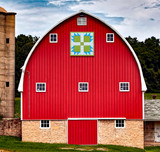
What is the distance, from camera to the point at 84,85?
1024 inches

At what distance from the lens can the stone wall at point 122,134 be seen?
25625 mm

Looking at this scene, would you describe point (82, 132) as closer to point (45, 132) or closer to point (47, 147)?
point (45, 132)

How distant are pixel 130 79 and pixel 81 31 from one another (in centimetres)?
565

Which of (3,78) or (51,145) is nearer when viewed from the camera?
(51,145)

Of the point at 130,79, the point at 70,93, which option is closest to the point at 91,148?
the point at 70,93

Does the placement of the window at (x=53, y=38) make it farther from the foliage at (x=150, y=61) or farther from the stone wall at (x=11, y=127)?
the foliage at (x=150, y=61)

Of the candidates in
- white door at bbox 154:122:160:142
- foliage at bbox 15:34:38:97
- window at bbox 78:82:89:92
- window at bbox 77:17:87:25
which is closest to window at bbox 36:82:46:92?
window at bbox 78:82:89:92

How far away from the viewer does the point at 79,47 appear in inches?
1021

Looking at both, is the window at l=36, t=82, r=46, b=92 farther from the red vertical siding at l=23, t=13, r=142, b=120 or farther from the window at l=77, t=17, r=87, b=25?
the window at l=77, t=17, r=87, b=25

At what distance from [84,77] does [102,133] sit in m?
4.80

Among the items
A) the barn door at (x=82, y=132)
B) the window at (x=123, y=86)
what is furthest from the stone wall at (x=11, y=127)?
the window at (x=123, y=86)

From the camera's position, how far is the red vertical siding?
25812 millimetres

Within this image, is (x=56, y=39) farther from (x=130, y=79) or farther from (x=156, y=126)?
(x=156, y=126)

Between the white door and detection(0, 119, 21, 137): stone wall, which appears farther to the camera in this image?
the white door
